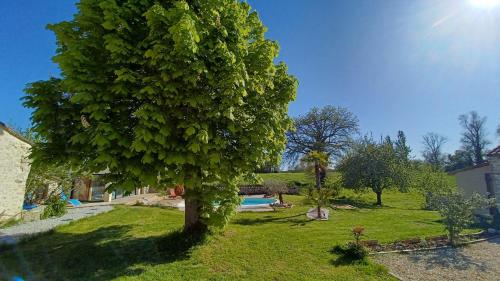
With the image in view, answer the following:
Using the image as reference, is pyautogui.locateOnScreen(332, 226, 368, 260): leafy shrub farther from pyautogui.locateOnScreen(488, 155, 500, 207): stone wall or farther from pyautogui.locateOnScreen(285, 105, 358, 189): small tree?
pyautogui.locateOnScreen(285, 105, 358, 189): small tree

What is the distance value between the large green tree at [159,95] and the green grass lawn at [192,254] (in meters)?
2.05

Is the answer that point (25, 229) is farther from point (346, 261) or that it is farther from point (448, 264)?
point (448, 264)

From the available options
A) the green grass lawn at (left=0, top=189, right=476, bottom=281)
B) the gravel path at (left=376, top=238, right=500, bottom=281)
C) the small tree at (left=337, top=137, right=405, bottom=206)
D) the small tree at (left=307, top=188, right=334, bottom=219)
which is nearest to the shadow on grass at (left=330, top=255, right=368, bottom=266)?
the green grass lawn at (left=0, top=189, right=476, bottom=281)

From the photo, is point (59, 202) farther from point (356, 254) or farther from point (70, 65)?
point (356, 254)

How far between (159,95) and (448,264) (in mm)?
9706

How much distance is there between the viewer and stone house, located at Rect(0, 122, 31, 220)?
1395 centimetres

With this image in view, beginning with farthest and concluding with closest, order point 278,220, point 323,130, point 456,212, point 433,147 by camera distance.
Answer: point 433,147 < point 323,130 < point 278,220 < point 456,212

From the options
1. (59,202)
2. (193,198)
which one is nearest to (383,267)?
(193,198)

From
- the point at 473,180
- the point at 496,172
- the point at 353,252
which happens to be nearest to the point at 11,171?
the point at 353,252

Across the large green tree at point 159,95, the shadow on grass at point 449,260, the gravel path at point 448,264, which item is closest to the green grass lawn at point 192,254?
the gravel path at point 448,264

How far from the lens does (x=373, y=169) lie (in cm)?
2519

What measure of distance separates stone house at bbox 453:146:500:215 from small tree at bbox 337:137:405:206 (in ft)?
18.5

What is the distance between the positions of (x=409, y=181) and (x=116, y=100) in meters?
25.8

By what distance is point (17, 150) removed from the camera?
15.0 metres
